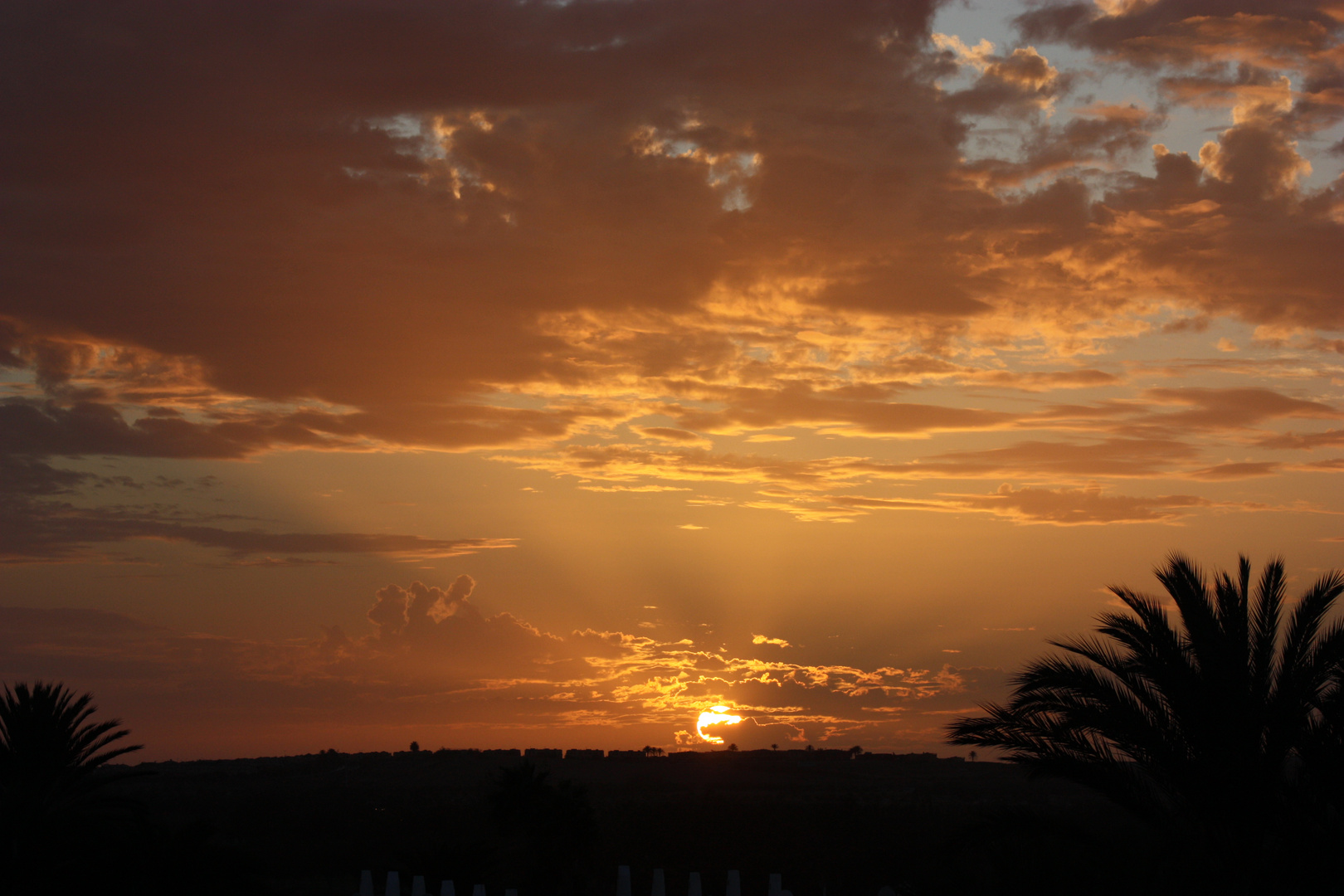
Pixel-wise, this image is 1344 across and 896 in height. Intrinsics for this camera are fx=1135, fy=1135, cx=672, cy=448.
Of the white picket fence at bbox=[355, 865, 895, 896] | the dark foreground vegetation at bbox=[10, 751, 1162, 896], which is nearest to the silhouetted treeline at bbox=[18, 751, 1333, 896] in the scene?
the dark foreground vegetation at bbox=[10, 751, 1162, 896]

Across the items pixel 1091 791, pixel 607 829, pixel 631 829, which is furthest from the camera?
pixel 607 829

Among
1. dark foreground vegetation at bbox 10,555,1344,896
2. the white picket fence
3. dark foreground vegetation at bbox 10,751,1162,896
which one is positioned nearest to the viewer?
the white picket fence

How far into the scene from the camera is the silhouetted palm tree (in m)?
16.0

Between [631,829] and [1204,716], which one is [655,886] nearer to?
[1204,716]

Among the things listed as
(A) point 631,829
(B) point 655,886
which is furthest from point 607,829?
(B) point 655,886

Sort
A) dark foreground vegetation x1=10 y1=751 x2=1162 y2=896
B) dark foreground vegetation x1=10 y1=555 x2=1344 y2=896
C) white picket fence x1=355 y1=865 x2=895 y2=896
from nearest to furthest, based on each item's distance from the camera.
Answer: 1. white picket fence x1=355 y1=865 x2=895 y2=896
2. dark foreground vegetation x1=10 y1=555 x2=1344 y2=896
3. dark foreground vegetation x1=10 y1=751 x2=1162 y2=896

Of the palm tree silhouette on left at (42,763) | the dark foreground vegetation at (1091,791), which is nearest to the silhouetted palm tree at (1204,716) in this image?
the dark foreground vegetation at (1091,791)

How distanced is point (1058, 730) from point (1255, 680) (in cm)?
287

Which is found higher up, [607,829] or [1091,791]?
[1091,791]

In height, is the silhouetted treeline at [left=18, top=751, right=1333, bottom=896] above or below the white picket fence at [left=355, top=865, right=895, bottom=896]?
below

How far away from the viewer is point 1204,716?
Answer: 640 inches

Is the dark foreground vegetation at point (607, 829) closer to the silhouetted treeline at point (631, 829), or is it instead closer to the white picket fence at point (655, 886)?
the silhouetted treeline at point (631, 829)

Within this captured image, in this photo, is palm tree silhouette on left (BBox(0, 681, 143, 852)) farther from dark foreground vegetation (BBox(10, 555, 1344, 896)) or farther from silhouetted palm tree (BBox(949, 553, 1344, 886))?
silhouetted palm tree (BBox(949, 553, 1344, 886))

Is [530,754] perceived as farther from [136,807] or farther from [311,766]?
[136,807]
